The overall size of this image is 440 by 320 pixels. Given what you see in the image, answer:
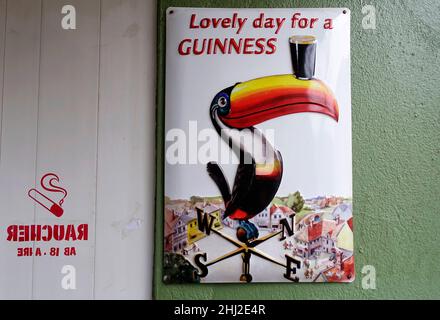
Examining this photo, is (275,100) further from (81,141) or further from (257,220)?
(81,141)

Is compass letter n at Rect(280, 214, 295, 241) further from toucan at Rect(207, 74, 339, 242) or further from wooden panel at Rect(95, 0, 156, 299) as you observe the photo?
wooden panel at Rect(95, 0, 156, 299)

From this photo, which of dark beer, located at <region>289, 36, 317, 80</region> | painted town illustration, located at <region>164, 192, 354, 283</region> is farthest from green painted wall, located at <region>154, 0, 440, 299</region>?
dark beer, located at <region>289, 36, 317, 80</region>

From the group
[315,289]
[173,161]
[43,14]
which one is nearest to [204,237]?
[173,161]

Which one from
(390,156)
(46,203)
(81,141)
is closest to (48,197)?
(46,203)

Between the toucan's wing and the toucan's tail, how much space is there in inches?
0.8

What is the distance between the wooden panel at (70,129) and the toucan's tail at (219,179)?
1.42 ft

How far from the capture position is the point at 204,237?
1716mm

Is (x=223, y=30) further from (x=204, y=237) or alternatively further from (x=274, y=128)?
(x=204, y=237)

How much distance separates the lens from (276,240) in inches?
67.5

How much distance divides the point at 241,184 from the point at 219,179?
83mm

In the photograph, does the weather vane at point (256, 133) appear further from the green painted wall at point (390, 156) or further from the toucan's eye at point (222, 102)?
the green painted wall at point (390, 156)

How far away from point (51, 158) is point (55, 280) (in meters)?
0.44

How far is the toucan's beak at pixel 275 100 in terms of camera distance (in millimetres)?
1750

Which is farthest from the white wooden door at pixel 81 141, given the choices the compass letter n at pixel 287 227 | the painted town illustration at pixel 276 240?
the compass letter n at pixel 287 227
